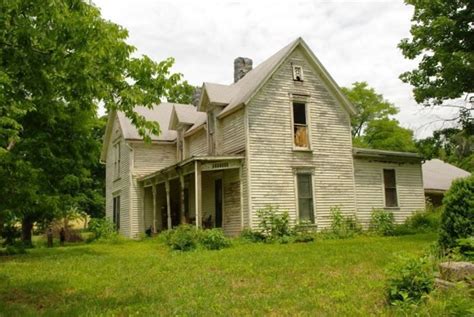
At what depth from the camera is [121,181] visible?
94.5ft

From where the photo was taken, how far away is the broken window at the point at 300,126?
21094mm

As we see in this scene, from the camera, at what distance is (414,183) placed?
79.5ft

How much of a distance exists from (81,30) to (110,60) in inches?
28.2

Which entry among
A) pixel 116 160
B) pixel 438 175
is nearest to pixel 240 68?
pixel 116 160

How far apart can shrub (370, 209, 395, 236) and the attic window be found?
7.05 meters

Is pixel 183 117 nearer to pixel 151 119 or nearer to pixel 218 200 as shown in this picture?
pixel 151 119

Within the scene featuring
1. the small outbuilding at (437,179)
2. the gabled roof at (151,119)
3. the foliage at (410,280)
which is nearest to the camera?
the foliage at (410,280)

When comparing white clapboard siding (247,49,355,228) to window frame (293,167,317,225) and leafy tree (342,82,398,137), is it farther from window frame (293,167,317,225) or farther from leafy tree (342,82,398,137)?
leafy tree (342,82,398,137)

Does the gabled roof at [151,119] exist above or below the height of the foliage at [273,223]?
above

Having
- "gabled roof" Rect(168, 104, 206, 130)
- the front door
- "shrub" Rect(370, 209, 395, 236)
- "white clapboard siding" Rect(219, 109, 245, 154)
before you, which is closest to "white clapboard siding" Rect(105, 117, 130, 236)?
"gabled roof" Rect(168, 104, 206, 130)

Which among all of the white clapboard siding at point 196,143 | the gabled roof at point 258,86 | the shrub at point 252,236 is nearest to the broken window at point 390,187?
the gabled roof at point 258,86

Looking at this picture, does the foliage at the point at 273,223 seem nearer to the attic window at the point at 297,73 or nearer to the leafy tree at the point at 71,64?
the attic window at the point at 297,73

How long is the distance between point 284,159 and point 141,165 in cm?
990

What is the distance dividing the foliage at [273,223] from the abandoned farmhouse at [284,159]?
11.9 inches
